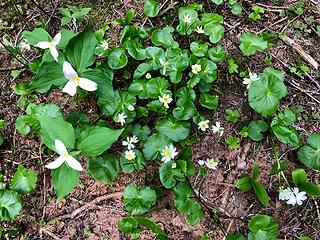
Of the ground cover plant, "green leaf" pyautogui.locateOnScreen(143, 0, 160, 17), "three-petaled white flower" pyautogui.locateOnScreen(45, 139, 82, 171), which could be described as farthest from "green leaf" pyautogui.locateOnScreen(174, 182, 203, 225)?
"green leaf" pyautogui.locateOnScreen(143, 0, 160, 17)

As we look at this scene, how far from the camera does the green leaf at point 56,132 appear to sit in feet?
6.63

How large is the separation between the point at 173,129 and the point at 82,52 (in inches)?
24.2

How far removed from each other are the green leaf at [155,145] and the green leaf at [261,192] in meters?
0.49

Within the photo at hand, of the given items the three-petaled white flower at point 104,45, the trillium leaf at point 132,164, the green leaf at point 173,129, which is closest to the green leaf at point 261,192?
the green leaf at point 173,129

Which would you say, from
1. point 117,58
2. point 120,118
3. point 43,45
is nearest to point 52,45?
point 43,45

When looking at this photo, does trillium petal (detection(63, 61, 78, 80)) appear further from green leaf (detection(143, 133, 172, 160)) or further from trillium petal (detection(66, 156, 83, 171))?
green leaf (detection(143, 133, 172, 160))

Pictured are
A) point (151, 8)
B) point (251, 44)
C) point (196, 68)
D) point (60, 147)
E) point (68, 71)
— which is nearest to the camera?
point (60, 147)

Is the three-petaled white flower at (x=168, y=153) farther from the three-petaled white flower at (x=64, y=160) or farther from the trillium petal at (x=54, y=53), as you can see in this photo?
the trillium petal at (x=54, y=53)

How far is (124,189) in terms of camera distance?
2287 mm

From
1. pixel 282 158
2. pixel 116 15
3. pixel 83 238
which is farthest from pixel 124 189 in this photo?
pixel 116 15

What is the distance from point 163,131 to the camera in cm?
229

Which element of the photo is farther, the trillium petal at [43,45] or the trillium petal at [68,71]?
the trillium petal at [43,45]

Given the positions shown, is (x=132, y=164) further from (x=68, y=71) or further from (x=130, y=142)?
(x=68, y=71)

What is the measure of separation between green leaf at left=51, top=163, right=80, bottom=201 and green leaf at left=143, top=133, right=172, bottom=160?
0.41 meters
